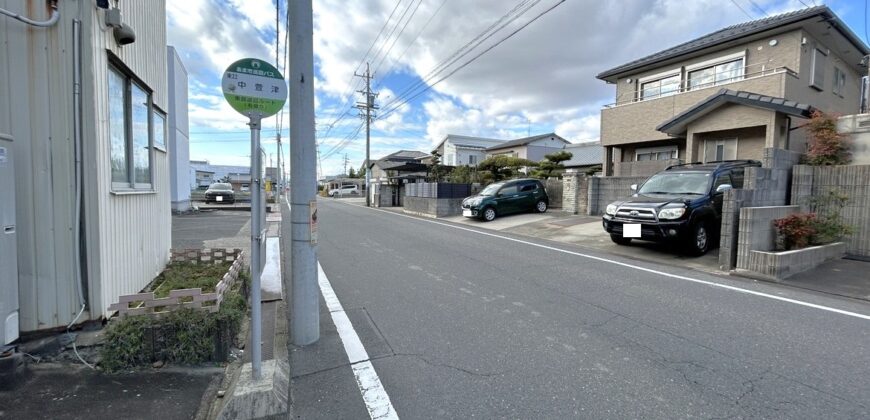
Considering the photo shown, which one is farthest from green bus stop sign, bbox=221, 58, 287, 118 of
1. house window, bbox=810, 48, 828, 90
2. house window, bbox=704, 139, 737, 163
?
house window, bbox=810, 48, 828, 90

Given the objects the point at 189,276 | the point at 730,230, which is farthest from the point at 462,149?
the point at 189,276

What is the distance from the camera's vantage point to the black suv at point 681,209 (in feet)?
24.1

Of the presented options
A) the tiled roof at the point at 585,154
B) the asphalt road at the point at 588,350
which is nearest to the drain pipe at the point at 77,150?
the asphalt road at the point at 588,350

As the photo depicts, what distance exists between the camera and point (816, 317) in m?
4.27

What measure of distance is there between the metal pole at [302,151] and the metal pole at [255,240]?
2.16 feet

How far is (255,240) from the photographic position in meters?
2.59

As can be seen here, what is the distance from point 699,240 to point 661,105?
1057 centimetres

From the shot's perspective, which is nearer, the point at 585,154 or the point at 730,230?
the point at 730,230

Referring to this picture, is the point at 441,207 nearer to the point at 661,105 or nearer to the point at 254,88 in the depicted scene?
the point at 661,105

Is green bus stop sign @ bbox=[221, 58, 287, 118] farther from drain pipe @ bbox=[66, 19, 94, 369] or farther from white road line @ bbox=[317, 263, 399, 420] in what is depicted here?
white road line @ bbox=[317, 263, 399, 420]

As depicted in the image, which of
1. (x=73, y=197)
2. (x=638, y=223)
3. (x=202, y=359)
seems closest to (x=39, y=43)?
(x=73, y=197)

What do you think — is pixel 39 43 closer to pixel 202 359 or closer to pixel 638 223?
pixel 202 359

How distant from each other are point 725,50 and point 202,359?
62.9 feet

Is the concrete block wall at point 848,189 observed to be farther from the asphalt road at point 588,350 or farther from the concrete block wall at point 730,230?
the asphalt road at point 588,350
